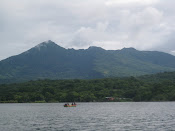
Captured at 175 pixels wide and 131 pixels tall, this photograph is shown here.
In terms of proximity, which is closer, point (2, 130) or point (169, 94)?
point (2, 130)

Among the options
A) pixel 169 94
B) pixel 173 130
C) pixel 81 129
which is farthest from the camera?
pixel 169 94

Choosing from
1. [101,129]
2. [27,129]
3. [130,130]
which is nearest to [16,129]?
[27,129]

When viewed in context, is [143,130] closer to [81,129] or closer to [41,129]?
[81,129]

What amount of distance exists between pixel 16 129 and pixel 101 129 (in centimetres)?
1760

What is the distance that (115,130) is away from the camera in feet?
170

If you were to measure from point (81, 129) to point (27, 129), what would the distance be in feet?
36.7

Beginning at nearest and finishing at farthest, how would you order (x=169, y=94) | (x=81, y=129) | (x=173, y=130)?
(x=173, y=130) → (x=81, y=129) → (x=169, y=94)

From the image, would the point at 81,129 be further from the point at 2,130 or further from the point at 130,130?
the point at 2,130

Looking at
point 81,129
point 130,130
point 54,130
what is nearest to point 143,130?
point 130,130

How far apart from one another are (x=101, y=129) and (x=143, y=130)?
8.06 metres

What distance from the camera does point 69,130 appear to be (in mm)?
52719

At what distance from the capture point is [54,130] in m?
53.4

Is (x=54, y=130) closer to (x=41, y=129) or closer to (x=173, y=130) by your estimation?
(x=41, y=129)

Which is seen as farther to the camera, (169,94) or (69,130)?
(169,94)
